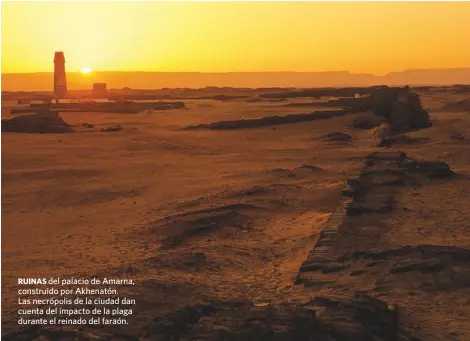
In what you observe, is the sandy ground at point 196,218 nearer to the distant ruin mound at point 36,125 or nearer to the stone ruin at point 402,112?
the distant ruin mound at point 36,125

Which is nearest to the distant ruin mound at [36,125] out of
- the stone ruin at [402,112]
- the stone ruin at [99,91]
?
the stone ruin at [402,112]

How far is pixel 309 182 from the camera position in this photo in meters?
12.9

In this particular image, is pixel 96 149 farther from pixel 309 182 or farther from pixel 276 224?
pixel 276 224

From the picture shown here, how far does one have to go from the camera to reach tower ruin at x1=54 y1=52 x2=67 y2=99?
225 feet

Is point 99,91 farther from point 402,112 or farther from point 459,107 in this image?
point 402,112

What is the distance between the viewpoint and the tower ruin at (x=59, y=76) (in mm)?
68562

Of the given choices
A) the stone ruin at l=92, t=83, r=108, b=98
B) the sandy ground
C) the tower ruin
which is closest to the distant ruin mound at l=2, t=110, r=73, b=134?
the sandy ground

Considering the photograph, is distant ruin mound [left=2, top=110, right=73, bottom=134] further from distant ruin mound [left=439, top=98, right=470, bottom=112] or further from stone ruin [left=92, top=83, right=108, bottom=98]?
stone ruin [left=92, top=83, right=108, bottom=98]

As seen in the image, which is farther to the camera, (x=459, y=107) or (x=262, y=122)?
(x=459, y=107)

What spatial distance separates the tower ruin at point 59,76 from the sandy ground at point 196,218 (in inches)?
2039

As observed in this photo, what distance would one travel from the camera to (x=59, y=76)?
69250 mm

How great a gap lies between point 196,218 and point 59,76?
213 feet

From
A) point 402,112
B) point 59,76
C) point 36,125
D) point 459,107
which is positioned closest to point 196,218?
point 36,125

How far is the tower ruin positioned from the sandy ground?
170 feet
